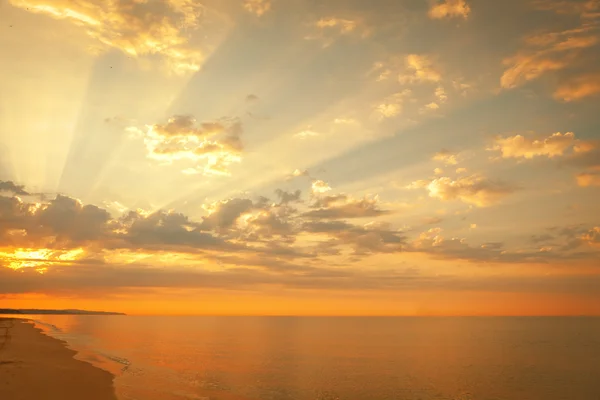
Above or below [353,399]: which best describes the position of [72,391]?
above

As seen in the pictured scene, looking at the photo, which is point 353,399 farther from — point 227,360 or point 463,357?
point 463,357

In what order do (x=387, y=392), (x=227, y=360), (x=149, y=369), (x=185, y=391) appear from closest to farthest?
(x=185, y=391), (x=387, y=392), (x=149, y=369), (x=227, y=360)

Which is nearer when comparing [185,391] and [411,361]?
[185,391]

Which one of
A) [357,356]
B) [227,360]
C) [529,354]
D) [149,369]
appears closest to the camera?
[149,369]

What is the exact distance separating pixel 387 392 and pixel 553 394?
17038 millimetres

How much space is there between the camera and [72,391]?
3108 centimetres

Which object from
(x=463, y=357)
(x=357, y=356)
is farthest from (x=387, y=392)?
(x=463, y=357)

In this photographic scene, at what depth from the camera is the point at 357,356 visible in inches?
2756

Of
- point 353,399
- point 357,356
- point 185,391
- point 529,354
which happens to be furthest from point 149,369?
point 529,354

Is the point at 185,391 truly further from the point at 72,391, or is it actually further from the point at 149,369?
the point at 149,369

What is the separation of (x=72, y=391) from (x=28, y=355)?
81.9 ft

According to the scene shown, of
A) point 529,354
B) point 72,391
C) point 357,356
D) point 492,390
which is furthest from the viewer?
point 529,354

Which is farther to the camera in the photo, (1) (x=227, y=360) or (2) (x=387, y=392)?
(1) (x=227, y=360)

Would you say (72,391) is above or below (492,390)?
above
